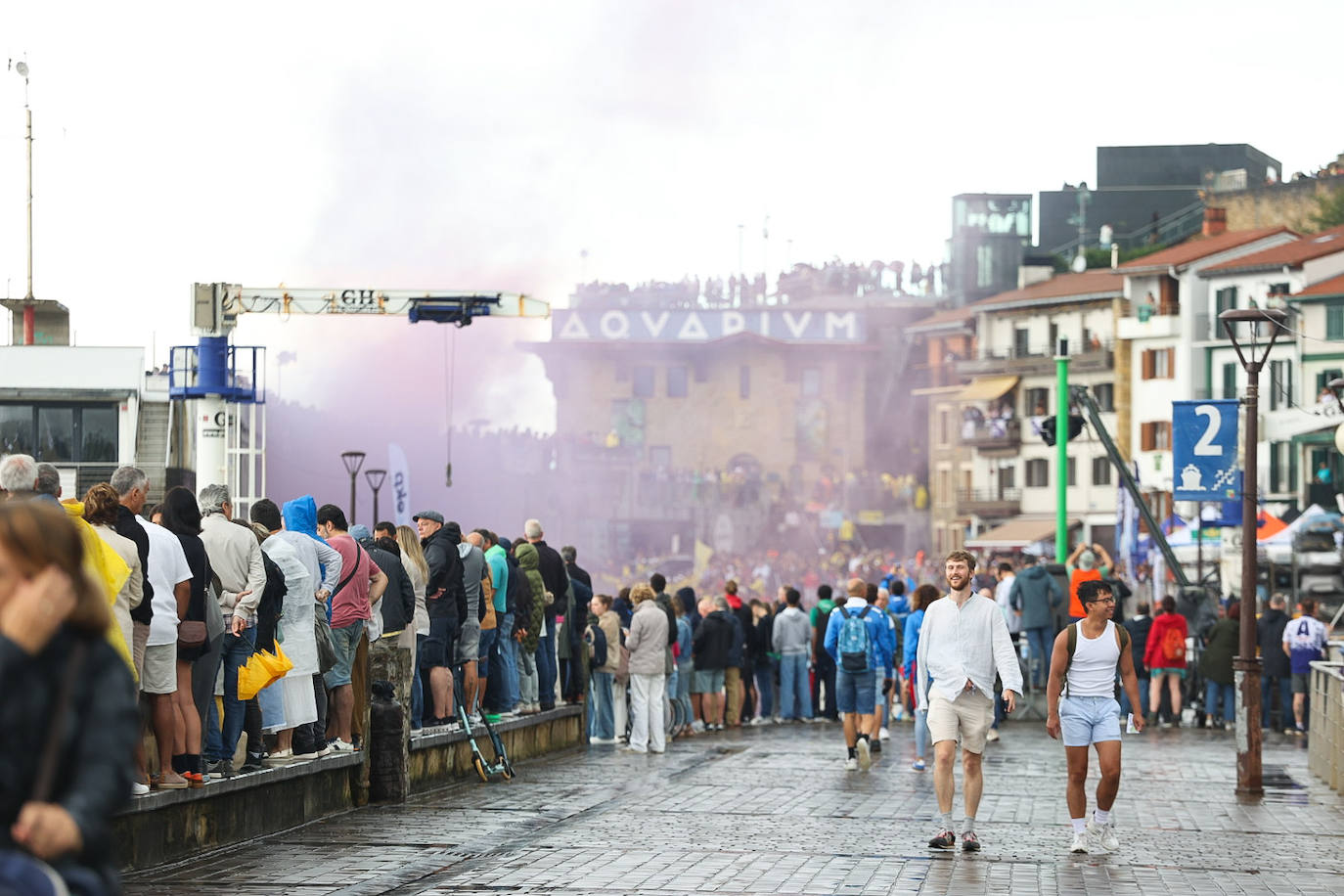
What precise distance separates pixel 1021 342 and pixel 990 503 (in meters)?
7.15

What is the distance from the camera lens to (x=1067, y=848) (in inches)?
516

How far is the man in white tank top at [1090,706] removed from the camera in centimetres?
1273

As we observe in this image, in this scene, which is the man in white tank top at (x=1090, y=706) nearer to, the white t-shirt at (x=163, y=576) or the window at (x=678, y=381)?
the white t-shirt at (x=163, y=576)

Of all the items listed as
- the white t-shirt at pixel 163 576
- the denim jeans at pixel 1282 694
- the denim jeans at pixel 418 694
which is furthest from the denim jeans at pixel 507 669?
the denim jeans at pixel 1282 694

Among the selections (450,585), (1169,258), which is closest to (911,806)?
(450,585)

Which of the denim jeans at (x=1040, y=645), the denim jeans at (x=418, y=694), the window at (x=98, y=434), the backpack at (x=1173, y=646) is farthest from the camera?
the window at (x=98, y=434)

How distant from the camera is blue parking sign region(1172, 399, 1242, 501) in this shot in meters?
21.4

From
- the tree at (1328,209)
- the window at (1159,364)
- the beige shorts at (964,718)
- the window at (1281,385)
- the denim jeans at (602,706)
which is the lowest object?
the denim jeans at (602,706)

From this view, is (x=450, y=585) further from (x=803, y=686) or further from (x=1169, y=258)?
(x=1169, y=258)

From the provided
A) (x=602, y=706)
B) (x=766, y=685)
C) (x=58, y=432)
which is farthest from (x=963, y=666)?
(x=58, y=432)

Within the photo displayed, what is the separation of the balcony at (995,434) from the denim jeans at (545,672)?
227 ft

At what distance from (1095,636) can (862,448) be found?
9996cm

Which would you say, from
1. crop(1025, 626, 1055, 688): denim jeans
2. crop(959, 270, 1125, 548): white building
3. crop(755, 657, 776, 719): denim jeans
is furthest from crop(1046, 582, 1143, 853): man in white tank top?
crop(959, 270, 1125, 548): white building

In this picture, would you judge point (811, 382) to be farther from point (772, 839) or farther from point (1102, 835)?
point (1102, 835)
